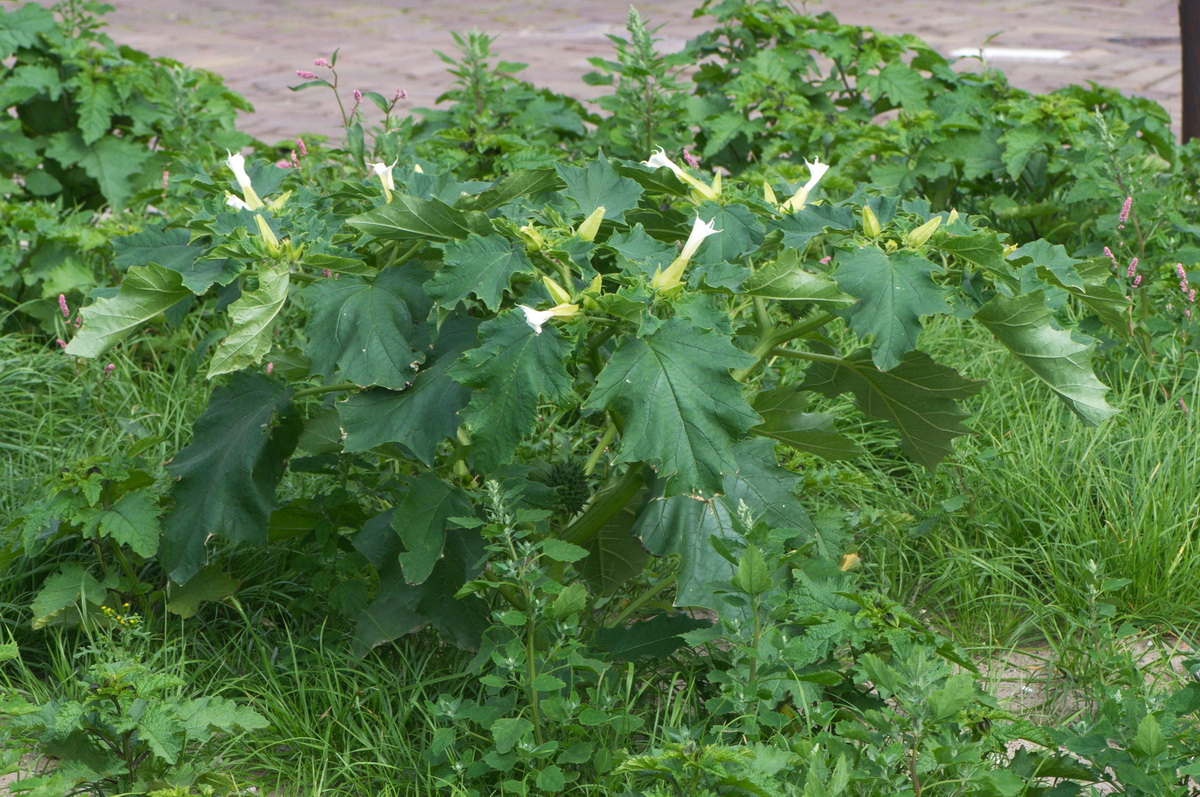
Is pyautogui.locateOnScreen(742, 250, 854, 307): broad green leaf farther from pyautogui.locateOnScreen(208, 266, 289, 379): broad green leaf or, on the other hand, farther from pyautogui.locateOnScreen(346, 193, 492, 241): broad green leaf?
pyautogui.locateOnScreen(208, 266, 289, 379): broad green leaf

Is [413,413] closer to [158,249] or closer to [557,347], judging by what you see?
[557,347]

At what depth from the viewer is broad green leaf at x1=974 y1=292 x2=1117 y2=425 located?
89.0 inches

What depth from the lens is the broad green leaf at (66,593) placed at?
8.91 ft

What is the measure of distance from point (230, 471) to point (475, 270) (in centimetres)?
72

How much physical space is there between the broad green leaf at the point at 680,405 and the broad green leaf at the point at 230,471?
0.83m

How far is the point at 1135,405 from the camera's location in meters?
3.49

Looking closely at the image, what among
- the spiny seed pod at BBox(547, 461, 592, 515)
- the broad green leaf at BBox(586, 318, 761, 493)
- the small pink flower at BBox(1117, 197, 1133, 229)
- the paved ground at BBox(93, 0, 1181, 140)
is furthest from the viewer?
the paved ground at BBox(93, 0, 1181, 140)

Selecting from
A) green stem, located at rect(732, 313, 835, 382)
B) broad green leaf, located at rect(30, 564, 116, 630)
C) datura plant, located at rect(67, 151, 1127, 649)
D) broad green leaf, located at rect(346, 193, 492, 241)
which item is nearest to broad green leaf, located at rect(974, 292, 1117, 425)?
datura plant, located at rect(67, 151, 1127, 649)

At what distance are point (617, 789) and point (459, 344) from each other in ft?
2.83

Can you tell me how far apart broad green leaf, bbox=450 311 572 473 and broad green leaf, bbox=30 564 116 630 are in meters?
1.16

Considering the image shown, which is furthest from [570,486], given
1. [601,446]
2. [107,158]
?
[107,158]

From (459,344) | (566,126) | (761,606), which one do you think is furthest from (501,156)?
(761,606)

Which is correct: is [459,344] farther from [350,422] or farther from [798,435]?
[798,435]

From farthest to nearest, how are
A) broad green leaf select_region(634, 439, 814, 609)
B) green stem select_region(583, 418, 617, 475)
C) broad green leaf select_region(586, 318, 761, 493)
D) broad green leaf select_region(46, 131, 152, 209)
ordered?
broad green leaf select_region(46, 131, 152, 209)
green stem select_region(583, 418, 617, 475)
broad green leaf select_region(634, 439, 814, 609)
broad green leaf select_region(586, 318, 761, 493)
